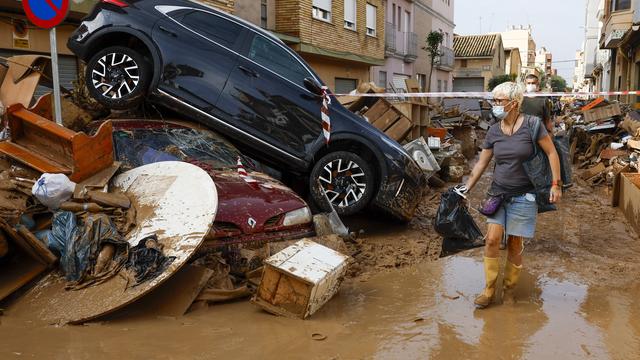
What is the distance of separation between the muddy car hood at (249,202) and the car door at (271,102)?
4.78 feet

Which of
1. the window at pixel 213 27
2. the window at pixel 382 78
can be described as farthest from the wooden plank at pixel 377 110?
the window at pixel 382 78

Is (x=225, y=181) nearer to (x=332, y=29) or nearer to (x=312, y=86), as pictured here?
(x=312, y=86)

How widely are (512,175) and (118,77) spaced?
15.9 ft

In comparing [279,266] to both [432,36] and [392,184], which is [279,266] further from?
[432,36]

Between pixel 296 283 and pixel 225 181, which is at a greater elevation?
pixel 225 181

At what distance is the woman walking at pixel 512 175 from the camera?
441 cm

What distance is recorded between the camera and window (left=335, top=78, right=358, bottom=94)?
74.1 feet

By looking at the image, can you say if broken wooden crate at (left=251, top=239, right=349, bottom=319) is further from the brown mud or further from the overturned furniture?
the overturned furniture

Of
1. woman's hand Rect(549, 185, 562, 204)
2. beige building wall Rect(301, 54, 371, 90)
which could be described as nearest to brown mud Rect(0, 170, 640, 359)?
woman's hand Rect(549, 185, 562, 204)

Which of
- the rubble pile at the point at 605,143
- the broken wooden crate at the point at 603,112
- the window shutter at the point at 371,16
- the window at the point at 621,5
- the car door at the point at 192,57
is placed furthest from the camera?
the window at the point at 621,5

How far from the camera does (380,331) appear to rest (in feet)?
13.3

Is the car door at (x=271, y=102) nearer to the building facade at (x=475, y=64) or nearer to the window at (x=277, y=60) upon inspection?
the window at (x=277, y=60)

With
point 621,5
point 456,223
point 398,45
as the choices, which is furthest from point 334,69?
point 456,223

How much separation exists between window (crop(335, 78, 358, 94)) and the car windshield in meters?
16.4
